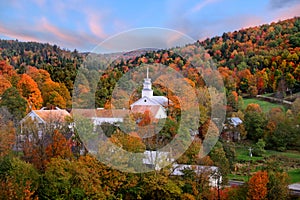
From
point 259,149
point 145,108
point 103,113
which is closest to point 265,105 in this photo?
point 259,149

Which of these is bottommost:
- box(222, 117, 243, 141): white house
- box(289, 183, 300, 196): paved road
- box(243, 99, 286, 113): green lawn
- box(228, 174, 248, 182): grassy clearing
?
box(289, 183, 300, 196): paved road

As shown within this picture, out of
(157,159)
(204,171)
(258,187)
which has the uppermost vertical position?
(157,159)

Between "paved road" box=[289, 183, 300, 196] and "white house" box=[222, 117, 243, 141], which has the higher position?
"white house" box=[222, 117, 243, 141]

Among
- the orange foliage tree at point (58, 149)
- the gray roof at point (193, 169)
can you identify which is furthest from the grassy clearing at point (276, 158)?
the orange foliage tree at point (58, 149)

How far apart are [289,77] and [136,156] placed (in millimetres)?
30957

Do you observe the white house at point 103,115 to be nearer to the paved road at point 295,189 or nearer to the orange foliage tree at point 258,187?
the orange foliage tree at point 258,187

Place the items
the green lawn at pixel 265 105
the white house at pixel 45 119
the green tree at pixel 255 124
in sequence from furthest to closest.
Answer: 1. the green lawn at pixel 265 105
2. the green tree at pixel 255 124
3. the white house at pixel 45 119

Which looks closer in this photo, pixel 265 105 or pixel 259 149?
pixel 259 149

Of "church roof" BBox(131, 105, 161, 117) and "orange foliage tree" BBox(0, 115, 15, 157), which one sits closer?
"orange foliage tree" BBox(0, 115, 15, 157)

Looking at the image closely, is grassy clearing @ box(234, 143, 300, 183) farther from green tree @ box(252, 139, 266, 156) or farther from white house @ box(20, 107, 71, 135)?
white house @ box(20, 107, 71, 135)

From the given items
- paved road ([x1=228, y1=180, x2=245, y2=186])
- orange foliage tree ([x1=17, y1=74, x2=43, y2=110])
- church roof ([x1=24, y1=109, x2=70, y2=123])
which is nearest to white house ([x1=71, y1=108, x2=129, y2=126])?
church roof ([x1=24, y1=109, x2=70, y2=123])

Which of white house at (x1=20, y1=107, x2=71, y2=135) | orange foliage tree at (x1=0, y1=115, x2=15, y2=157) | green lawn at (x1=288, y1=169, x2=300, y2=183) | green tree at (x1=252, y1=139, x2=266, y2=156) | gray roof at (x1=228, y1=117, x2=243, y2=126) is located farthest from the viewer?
gray roof at (x1=228, y1=117, x2=243, y2=126)

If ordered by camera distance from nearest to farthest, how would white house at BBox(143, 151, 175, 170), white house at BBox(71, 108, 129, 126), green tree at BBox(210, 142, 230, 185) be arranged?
white house at BBox(143, 151, 175, 170) < green tree at BBox(210, 142, 230, 185) < white house at BBox(71, 108, 129, 126)

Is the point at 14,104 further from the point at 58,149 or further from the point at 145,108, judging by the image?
the point at 58,149
